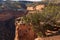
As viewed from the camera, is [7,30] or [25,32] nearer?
[25,32]

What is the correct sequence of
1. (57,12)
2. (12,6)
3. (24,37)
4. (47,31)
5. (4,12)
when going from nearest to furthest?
(47,31) < (57,12) < (24,37) < (4,12) < (12,6)

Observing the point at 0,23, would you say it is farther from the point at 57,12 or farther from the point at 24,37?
the point at 57,12

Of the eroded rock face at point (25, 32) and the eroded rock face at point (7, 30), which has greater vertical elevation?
the eroded rock face at point (25, 32)

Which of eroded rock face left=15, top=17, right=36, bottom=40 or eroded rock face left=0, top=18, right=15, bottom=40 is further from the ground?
eroded rock face left=15, top=17, right=36, bottom=40

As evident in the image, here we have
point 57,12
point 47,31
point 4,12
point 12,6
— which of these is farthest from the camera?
point 12,6

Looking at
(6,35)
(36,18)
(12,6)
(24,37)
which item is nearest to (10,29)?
(6,35)

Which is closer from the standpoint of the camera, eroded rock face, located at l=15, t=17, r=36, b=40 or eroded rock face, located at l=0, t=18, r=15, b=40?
eroded rock face, located at l=15, t=17, r=36, b=40

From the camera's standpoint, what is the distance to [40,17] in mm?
10875

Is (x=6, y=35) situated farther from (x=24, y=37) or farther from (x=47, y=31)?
(x=47, y=31)

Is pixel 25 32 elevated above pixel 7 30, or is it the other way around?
pixel 25 32

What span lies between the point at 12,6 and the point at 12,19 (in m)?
3.11

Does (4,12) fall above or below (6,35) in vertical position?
above

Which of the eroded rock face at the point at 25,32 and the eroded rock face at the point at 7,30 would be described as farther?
the eroded rock face at the point at 7,30

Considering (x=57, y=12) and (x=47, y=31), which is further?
(x=57, y=12)
